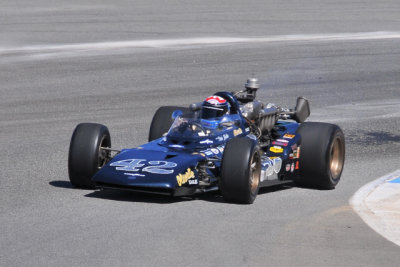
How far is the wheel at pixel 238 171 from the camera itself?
9922mm

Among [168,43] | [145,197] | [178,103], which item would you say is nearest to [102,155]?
[145,197]

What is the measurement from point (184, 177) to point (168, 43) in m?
16.2

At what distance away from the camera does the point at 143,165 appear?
9.96 m

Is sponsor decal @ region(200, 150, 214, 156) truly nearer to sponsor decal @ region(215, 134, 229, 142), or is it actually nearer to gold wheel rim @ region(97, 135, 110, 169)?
sponsor decal @ region(215, 134, 229, 142)

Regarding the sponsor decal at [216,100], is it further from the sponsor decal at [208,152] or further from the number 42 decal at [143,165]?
the number 42 decal at [143,165]

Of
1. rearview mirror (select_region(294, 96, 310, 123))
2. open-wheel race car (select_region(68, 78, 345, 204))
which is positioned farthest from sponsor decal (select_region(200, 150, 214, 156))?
rearview mirror (select_region(294, 96, 310, 123))

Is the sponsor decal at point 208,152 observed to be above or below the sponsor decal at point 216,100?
below

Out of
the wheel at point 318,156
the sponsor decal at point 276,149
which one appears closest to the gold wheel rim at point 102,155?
the sponsor decal at point 276,149

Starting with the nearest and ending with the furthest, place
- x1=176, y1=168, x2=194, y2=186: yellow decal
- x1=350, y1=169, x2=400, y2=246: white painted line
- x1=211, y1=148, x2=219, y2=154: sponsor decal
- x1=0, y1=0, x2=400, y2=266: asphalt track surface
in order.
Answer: x1=0, y1=0, x2=400, y2=266: asphalt track surface < x1=350, y1=169, x2=400, y2=246: white painted line < x1=176, y1=168, x2=194, y2=186: yellow decal < x1=211, y1=148, x2=219, y2=154: sponsor decal

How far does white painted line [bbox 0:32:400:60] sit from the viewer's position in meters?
24.3

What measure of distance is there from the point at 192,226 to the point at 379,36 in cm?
1980

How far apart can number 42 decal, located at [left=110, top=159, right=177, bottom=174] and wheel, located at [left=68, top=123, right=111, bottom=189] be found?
0.53 meters

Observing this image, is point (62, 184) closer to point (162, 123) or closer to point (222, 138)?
point (162, 123)

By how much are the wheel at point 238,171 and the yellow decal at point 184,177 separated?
1.19 feet
